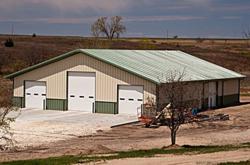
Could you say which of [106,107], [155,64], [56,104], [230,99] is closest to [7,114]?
[56,104]

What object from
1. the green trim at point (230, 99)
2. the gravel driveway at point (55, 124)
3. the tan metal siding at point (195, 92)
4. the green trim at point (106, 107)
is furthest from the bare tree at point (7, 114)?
the green trim at point (230, 99)

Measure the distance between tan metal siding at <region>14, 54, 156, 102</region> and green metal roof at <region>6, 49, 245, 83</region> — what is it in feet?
1.42

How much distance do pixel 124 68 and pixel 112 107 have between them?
9.98 feet

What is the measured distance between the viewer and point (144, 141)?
30.8 meters

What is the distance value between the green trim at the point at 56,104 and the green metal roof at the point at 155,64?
2.93 meters

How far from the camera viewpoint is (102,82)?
43.2m

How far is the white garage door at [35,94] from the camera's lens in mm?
45781

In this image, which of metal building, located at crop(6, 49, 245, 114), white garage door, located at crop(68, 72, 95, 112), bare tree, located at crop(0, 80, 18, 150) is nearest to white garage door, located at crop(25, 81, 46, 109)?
metal building, located at crop(6, 49, 245, 114)

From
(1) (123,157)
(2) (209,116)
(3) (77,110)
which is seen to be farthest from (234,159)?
(3) (77,110)

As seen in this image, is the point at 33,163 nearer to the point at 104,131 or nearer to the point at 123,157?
the point at 123,157

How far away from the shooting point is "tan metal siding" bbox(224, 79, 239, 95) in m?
51.2

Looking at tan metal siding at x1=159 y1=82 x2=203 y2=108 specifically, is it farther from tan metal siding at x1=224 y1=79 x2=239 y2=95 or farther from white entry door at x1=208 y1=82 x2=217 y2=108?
tan metal siding at x1=224 y1=79 x2=239 y2=95

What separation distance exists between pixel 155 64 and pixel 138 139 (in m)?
15.7

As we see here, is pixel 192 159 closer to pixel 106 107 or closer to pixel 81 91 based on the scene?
pixel 106 107
